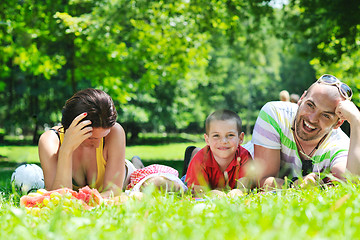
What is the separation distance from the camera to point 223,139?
4.31 m

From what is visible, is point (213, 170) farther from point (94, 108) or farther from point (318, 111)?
point (94, 108)

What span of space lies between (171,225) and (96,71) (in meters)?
11.9

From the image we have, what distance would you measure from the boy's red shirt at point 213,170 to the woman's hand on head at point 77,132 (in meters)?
1.19

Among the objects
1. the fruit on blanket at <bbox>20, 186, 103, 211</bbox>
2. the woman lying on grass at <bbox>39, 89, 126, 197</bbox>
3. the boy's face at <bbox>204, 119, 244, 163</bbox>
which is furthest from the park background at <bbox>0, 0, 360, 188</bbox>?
the fruit on blanket at <bbox>20, 186, 103, 211</bbox>

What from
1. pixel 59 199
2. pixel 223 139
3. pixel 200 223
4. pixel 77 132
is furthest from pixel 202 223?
pixel 223 139

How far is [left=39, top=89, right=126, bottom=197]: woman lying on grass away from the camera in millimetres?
3786

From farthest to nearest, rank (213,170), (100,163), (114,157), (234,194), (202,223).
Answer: (213,170), (100,163), (114,157), (234,194), (202,223)

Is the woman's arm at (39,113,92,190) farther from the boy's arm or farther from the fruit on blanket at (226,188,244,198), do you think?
the fruit on blanket at (226,188,244,198)

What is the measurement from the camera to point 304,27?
40.8ft

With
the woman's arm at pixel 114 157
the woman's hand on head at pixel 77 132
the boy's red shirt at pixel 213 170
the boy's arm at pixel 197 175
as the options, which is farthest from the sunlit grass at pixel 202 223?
the boy's red shirt at pixel 213 170

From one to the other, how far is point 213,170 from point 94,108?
4.81ft

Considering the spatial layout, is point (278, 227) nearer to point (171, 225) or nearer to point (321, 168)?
point (171, 225)

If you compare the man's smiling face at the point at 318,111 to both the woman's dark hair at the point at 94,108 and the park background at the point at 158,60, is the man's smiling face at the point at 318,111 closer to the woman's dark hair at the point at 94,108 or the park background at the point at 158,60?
the park background at the point at 158,60

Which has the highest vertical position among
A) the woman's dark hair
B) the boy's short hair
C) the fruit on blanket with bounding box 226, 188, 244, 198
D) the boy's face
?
the woman's dark hair
